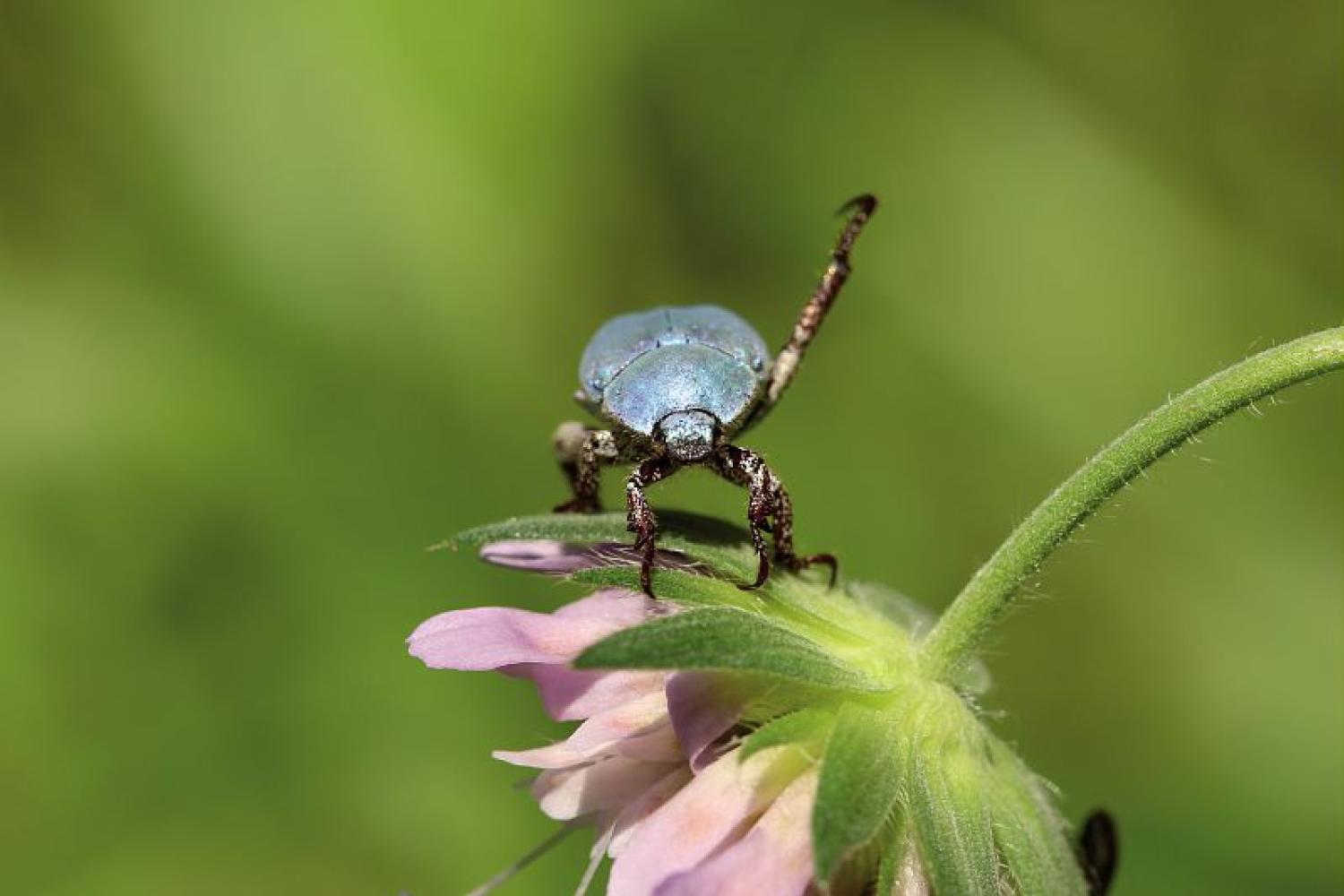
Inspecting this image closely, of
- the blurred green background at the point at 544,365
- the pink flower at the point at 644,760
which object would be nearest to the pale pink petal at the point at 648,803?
the pink flower at the point at 644,760

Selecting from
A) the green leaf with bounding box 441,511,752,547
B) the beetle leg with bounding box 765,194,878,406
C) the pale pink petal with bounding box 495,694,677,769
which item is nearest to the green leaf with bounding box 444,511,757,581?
the green leaf with bounding box 441,511,752,547

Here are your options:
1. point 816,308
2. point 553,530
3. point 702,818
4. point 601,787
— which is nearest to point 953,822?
point 702,818

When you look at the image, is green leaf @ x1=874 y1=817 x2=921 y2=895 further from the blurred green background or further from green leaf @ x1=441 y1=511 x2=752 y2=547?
the blurred green background

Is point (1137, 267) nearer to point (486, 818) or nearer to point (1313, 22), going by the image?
point (1313, 22)

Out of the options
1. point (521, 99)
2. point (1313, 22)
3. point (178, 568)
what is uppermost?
point (1313, 22)

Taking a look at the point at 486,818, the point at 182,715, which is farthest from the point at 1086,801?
the point at 182,715
